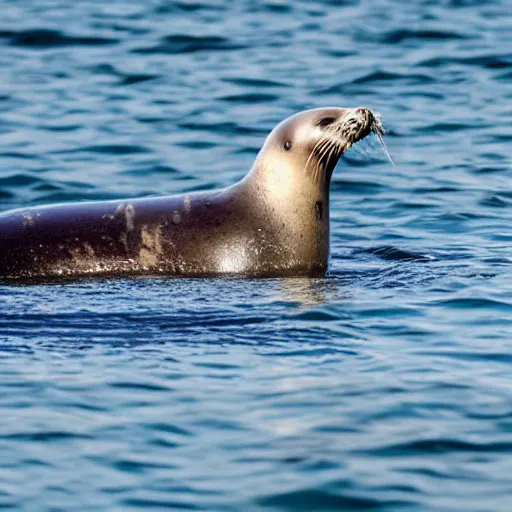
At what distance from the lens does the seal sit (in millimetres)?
9492

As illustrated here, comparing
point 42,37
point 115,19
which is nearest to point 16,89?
point 42,37

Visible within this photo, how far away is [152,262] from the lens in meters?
9.49

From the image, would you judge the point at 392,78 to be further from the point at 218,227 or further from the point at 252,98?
the point at 218,227

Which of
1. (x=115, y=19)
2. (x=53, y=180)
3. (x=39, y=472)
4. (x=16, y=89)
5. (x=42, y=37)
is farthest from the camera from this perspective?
(x=115, y=19)

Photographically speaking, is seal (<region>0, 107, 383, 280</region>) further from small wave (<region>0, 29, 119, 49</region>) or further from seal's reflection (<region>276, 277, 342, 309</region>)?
small wave (<region>0, 29, 119, 49</region>)

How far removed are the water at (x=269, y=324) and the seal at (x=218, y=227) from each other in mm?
267

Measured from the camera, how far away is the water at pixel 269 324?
5914 mm

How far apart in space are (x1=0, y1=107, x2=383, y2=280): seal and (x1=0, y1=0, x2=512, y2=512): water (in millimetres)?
267

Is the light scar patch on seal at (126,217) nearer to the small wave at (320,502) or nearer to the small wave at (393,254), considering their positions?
the small wave at (393,254)

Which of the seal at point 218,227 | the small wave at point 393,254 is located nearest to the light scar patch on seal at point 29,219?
the seal at point 218,227

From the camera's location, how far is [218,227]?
9508 mm

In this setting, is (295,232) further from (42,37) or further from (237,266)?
(42,37)

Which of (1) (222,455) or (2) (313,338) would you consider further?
(2) (313,338)

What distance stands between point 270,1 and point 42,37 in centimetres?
367
